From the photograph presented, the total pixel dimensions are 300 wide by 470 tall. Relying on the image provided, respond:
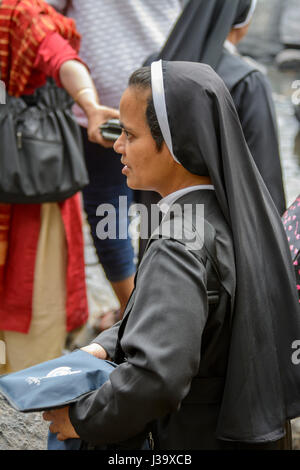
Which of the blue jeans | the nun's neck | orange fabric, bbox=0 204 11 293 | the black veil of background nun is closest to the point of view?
the black veil of background nun

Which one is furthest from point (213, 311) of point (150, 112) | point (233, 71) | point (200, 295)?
point (233, 71)

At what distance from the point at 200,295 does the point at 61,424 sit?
43 centimetres

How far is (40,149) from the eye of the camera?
8.64ft

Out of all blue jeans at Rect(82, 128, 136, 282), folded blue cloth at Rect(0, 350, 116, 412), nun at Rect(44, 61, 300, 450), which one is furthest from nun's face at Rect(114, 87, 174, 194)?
blue jeans at Rect(82, 128, 136, 282)

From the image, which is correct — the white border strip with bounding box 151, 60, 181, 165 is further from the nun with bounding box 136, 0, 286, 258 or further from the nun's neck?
the nun with bounding box 136, 0, 286, 258

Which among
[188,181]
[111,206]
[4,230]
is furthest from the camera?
[111,206]

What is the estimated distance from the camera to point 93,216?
331cm

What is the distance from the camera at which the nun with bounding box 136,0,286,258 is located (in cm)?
255

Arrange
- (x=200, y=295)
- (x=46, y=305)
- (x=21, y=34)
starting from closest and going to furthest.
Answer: (x=200, y=295) → (x=21, y=34) → (x=46, y=305)

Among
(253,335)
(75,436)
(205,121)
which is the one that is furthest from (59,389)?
(205,121)

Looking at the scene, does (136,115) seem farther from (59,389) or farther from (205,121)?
(59,389)

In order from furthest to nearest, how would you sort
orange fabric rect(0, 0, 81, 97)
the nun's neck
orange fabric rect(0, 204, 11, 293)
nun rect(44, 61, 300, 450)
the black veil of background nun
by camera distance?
orange fabric rect(0, 204, 11, 293), orange fabric rect(0, 0, 81, 97), the nun's neck, the black veil of background nun, nun rect(44, 61, 300, 450)

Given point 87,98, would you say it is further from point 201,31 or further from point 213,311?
point 213,311

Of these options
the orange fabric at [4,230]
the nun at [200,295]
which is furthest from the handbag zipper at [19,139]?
the nun at [200,295]
